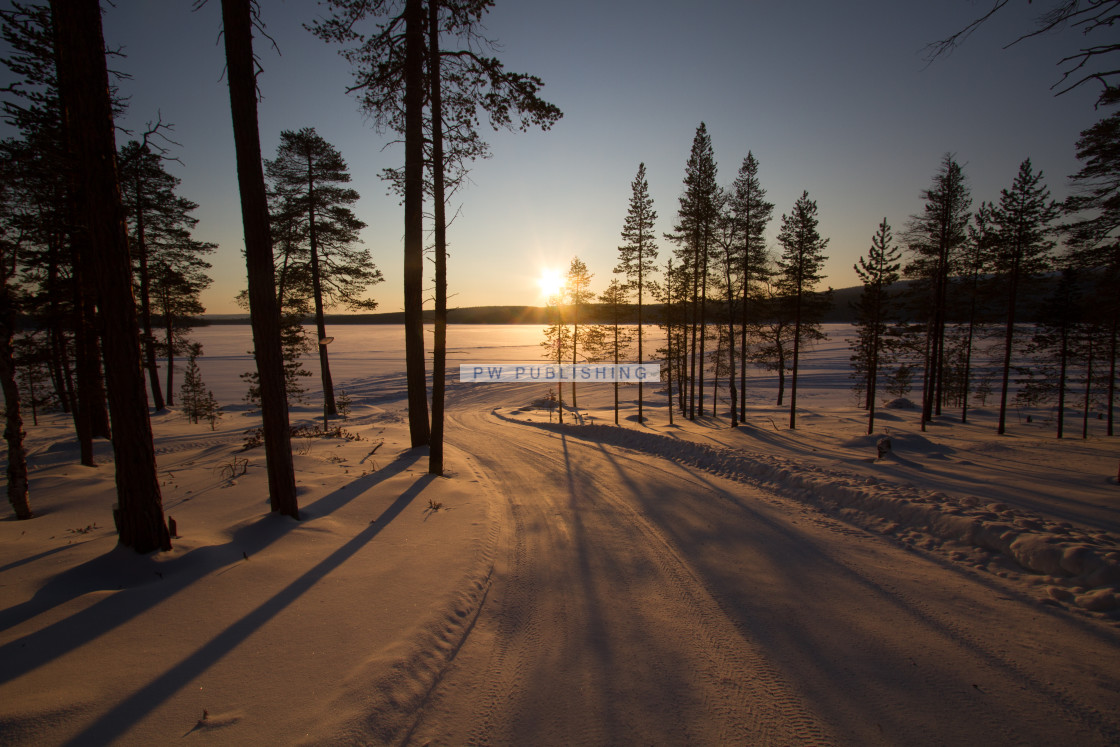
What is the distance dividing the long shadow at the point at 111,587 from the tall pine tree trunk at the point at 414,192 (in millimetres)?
5166

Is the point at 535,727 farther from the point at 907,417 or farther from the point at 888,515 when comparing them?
the point at 907,417

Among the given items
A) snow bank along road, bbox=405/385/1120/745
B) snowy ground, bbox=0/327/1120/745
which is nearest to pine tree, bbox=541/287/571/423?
snowy ground, bbox=0/327/1120/745

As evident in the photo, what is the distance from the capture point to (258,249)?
551cm

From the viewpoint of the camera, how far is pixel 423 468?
31.4ft

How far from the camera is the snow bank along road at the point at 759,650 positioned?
2.94m

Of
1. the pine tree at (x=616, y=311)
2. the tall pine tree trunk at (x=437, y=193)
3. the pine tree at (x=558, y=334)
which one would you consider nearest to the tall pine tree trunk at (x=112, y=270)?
the tall pine tree trunk at (x=437, y=193)

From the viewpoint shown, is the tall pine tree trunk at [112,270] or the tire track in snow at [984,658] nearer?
the tire track in snow at [984,658]

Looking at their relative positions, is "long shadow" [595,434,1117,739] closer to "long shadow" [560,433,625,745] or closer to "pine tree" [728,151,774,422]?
"long shadow" [560,433,625,745]

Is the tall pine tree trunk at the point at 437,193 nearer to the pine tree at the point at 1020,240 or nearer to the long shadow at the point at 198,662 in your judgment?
the long shadow at the point at 198,662

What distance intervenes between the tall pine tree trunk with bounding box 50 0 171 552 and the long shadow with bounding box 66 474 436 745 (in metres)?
1.72

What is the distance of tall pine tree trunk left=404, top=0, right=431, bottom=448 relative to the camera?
894 centimetres

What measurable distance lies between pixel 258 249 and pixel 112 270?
145cm

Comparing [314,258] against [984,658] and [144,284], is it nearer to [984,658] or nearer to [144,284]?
[144,284]

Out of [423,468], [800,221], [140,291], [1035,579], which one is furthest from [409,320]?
[800,221]
